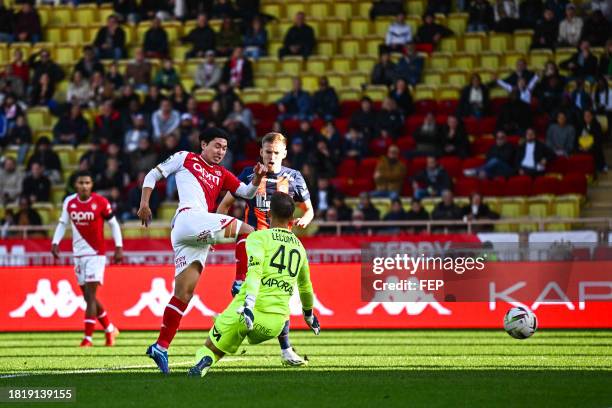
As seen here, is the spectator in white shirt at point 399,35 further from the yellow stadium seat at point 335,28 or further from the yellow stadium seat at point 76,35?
the yellow stadium seat at point 76,35

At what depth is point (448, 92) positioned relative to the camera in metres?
26.1

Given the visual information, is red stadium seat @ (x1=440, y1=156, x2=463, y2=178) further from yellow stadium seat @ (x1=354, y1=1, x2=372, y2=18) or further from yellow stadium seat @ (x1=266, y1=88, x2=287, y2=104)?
yellow stadium seat @ (x1=354, y1=1, x2=372, y2=18)

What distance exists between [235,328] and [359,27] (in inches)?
736

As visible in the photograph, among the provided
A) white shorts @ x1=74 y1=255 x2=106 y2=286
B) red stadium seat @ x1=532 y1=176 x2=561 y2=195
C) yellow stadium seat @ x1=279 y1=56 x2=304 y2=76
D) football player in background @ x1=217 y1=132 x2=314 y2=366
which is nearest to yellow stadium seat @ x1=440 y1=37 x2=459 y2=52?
yellow stadium seat @ x1=279 y1=56 x2=304 y2=76

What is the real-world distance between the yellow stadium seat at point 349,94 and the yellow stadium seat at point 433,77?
1463 mm

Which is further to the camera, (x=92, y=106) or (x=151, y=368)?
(x=92, y=106)

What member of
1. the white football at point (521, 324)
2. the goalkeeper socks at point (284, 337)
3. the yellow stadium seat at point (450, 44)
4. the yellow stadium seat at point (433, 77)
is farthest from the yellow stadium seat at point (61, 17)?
the goalkeeper socks at point (284, 337)

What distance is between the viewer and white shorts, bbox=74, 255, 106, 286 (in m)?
16.6

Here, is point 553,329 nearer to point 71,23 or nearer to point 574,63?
point 574,63

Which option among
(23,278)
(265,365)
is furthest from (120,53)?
(265,365)

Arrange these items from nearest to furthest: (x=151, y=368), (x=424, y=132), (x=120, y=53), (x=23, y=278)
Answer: (x=151, y=368) < (x=23, y=278) < (x=424, y=132) < (x=120, y=53)

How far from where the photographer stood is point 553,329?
18.5 metres

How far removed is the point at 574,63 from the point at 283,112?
6.06m

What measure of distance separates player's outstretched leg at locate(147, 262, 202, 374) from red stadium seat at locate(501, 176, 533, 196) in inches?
493
